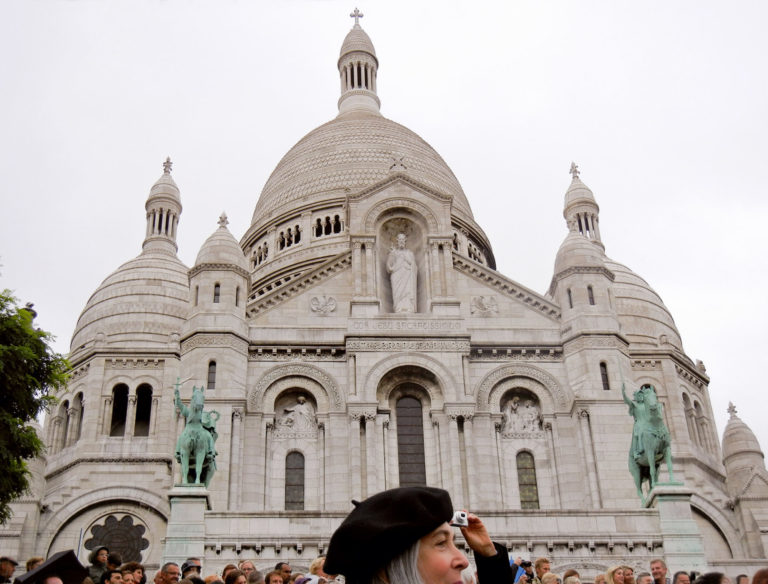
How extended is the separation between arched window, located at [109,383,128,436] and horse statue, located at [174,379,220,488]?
59.1 ft

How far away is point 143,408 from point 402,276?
50.2 feet

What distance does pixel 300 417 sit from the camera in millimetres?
33500

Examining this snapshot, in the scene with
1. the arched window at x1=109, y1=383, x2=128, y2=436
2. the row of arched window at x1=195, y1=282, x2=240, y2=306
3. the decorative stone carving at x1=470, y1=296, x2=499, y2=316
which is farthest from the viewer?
the arched window at x1=109, y1=383, x2=128, y2=436

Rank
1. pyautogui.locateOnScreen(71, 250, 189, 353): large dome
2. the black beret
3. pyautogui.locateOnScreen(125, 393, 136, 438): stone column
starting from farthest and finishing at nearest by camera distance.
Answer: pyautogui.locateOnScreen(71, 250, 189, 353): large dome, pyautogui.locateOnScreen(125, 393, 136, 438): stone column, the black beret

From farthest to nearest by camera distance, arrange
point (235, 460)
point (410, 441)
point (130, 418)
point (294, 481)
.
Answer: point (130, 418)
point (410, 441)
point (294, 481)
point (235, 460)

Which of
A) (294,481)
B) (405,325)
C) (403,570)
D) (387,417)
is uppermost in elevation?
(405,325)

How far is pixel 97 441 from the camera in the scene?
142ft

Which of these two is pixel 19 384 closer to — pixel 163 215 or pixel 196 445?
pixel 196 445

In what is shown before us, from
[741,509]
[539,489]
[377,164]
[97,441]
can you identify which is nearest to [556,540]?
[539,489]

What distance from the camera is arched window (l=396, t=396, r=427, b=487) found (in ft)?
107

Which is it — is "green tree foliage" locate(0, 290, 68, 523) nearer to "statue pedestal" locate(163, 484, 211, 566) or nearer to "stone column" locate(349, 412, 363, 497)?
"statue pedestal" locate(163, 484, 211, 566)

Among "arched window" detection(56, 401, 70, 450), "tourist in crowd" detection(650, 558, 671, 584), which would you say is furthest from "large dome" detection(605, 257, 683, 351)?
"tourist in crowd" detection(650, 558, 671, 584)

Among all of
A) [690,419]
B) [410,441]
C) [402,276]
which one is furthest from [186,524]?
[690,419]

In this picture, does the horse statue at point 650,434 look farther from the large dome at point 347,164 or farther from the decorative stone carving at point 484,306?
the large dome at point 347,164
